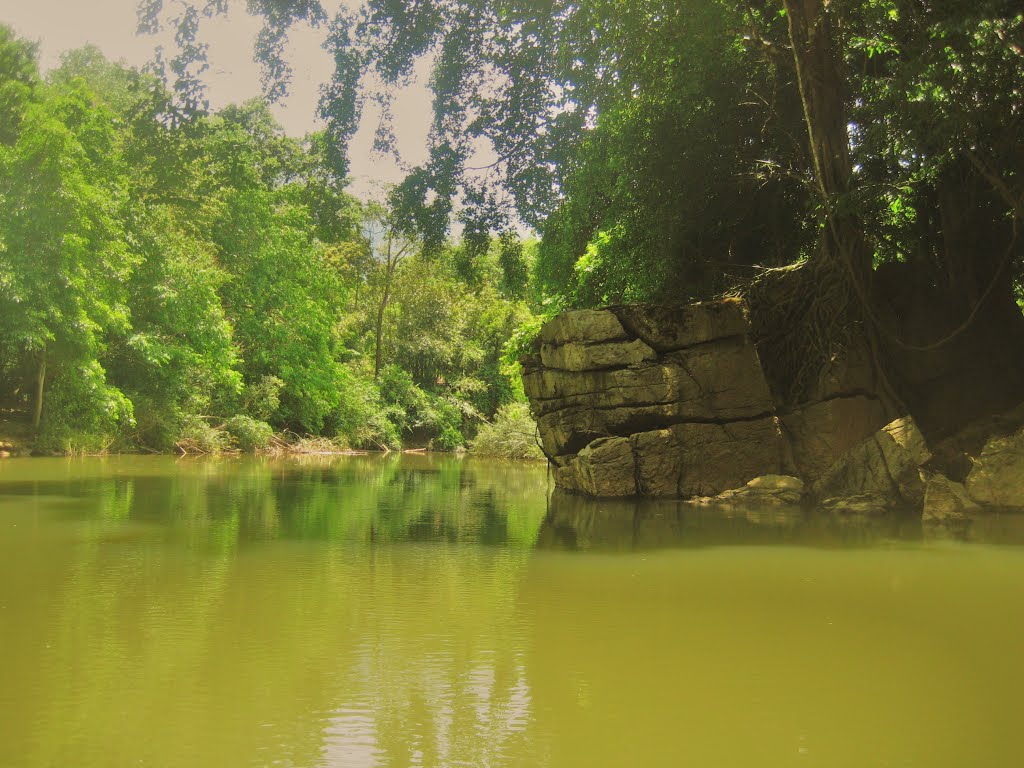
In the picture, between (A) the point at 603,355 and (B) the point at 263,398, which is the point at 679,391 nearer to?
(A) the point at 603,355

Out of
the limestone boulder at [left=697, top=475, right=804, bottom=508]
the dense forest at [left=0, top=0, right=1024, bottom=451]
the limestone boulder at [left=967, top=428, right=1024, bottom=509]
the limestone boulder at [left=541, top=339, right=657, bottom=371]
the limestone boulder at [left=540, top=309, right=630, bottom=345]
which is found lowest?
the limestone boulder at [left=697, top=475, right=804, bottom=508]

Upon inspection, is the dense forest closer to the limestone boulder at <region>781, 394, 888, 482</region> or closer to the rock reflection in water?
the limestone boulder at <region>781, 394, 888, 482</region>

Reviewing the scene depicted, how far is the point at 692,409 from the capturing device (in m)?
13.7

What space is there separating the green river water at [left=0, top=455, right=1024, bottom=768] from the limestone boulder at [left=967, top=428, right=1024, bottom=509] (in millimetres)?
2671

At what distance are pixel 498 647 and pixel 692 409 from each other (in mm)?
9652

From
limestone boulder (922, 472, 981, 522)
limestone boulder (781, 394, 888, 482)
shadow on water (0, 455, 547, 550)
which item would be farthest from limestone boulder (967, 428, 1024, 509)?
shadow on water (0, 455, 547, 550)

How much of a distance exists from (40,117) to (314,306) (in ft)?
42.9

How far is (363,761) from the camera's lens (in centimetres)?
295

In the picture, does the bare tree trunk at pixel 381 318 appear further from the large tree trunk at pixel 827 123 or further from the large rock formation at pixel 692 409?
the large tree trunk at pixel 827 123

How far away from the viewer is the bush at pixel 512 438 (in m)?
32.3

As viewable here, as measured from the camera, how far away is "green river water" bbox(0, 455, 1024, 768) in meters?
3.16

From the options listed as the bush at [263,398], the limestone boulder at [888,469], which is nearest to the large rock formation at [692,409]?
the limestone boulder at [888,469]

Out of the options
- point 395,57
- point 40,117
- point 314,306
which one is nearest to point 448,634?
point 395,57

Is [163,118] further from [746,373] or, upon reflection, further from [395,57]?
Answer: [746,373]
